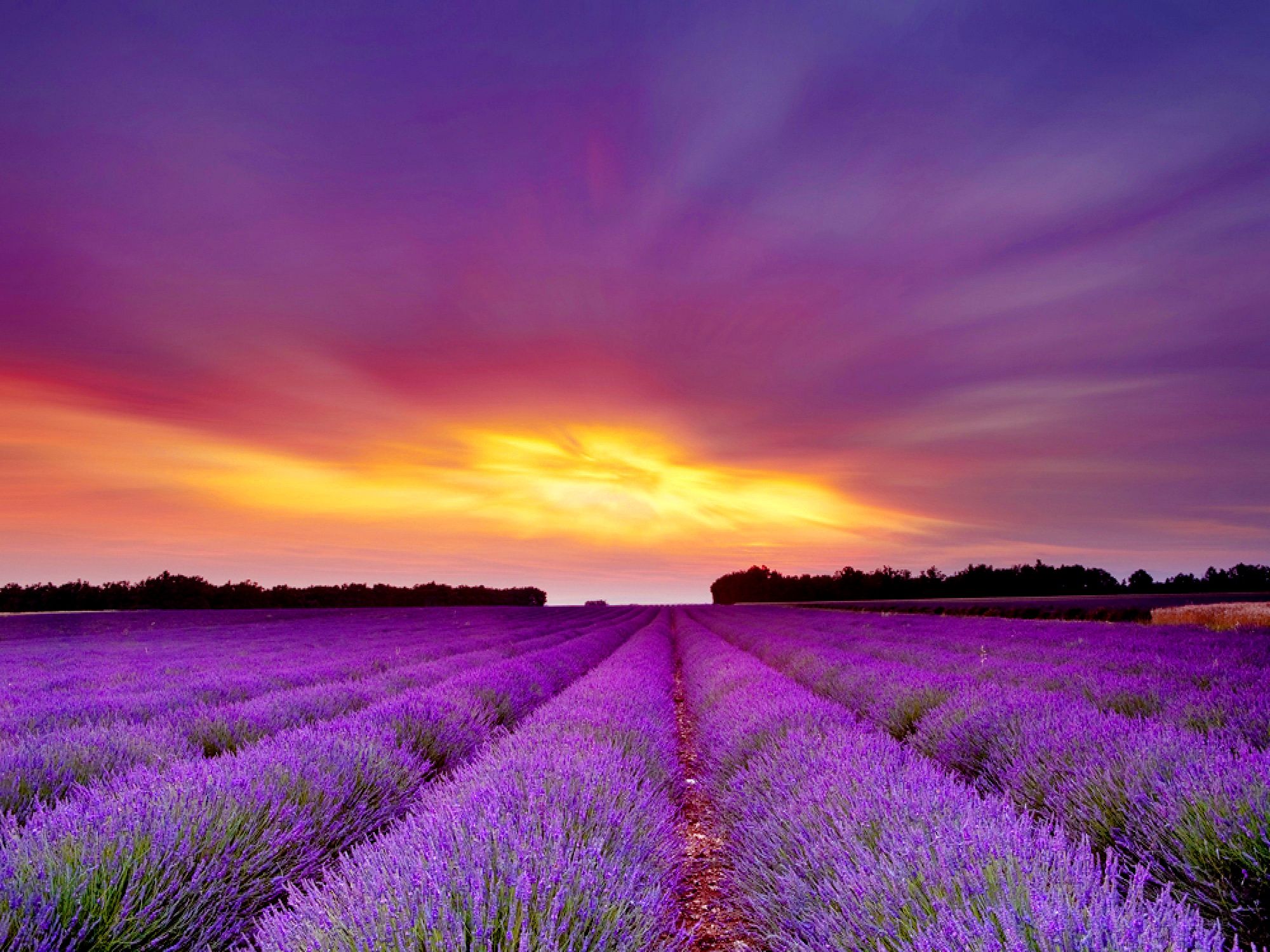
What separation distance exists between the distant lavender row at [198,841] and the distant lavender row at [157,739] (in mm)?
544

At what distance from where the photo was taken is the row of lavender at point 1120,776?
227 cm

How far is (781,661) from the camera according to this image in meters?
11.2

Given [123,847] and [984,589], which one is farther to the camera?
[984,589]

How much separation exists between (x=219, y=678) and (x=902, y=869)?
380 inches

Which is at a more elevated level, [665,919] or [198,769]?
[198,769]

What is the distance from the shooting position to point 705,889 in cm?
359

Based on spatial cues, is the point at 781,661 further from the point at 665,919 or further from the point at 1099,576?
the point at 1099,576

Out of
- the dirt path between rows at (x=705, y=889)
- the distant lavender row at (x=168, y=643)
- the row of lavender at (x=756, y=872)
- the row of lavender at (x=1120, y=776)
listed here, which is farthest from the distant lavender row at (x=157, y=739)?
the row of lavender at (x=1120, y=776)

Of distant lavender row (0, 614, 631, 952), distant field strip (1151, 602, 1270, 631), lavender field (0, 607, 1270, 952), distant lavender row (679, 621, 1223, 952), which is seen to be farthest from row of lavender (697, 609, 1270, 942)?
distant field strip (1151, 602, 1270, 631)

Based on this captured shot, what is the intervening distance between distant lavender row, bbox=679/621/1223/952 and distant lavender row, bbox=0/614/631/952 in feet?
6.27

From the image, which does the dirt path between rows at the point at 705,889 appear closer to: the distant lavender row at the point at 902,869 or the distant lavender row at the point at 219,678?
the distant lavender row at the point at 902,869

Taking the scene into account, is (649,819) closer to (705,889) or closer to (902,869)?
(902,869)

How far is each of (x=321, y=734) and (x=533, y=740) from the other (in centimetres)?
142

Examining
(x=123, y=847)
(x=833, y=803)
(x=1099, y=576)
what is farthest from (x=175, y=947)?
(x=1099, y=576)
